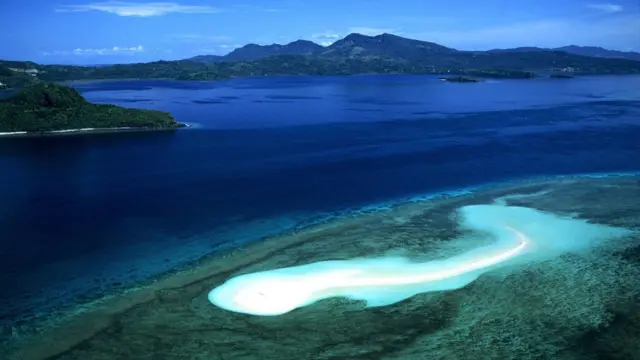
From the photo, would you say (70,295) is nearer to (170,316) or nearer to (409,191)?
(170,316)

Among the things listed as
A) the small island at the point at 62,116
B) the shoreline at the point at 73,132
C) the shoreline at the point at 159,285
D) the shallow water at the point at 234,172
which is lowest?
the shoreline at the point at 159,285

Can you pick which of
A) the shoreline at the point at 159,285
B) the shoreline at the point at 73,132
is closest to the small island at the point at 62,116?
the shoreline at the point at 73,132

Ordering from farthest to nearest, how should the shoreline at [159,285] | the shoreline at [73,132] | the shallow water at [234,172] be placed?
the shoreline at [73,132], the shallow water at [234,172], the shoreline at [159,285]

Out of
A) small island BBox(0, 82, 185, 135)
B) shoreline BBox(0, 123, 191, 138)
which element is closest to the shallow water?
shoreline BBox(0, 123, 191, 138)

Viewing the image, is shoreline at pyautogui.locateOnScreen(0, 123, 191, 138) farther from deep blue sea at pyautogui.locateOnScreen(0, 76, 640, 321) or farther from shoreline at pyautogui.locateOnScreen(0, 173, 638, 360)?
shoreline at pyautogui.locateOnScreen(0, 173, 638, 360)

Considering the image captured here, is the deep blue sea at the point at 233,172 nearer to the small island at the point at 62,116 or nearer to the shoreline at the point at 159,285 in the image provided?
the shoreline at the point at 159,285

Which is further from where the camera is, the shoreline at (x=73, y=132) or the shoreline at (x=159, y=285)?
the shoreline at (x=73, y=132)
